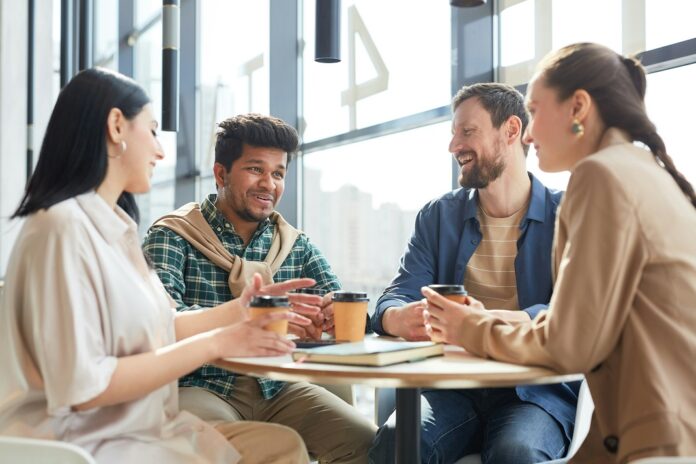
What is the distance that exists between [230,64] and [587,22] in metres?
3.77

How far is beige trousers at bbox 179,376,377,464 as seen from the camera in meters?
2.41

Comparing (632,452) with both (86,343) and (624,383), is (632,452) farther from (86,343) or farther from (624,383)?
(86,343)

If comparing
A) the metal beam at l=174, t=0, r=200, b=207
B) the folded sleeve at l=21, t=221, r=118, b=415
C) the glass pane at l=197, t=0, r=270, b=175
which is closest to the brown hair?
the folded sleeve at l=21, t=221, r=118, b=415

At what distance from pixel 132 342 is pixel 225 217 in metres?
1.28

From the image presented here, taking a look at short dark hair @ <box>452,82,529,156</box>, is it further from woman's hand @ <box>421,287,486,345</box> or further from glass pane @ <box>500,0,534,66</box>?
woman's hand @ <box>421,287,486,345</box>

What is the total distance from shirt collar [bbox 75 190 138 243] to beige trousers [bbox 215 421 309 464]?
538 mm

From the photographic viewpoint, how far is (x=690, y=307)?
147cm

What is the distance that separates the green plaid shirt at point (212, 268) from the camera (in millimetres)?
2521

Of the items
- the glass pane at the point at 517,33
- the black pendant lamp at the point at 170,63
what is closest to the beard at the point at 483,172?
the glass pane at the point at 517,33

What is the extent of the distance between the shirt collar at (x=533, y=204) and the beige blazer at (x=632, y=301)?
0.93 metres

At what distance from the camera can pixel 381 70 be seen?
417cm

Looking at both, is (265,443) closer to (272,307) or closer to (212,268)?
(272,307)

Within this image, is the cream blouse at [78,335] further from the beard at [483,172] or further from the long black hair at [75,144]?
the beard at [483,172]

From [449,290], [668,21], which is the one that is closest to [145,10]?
[668,21]
